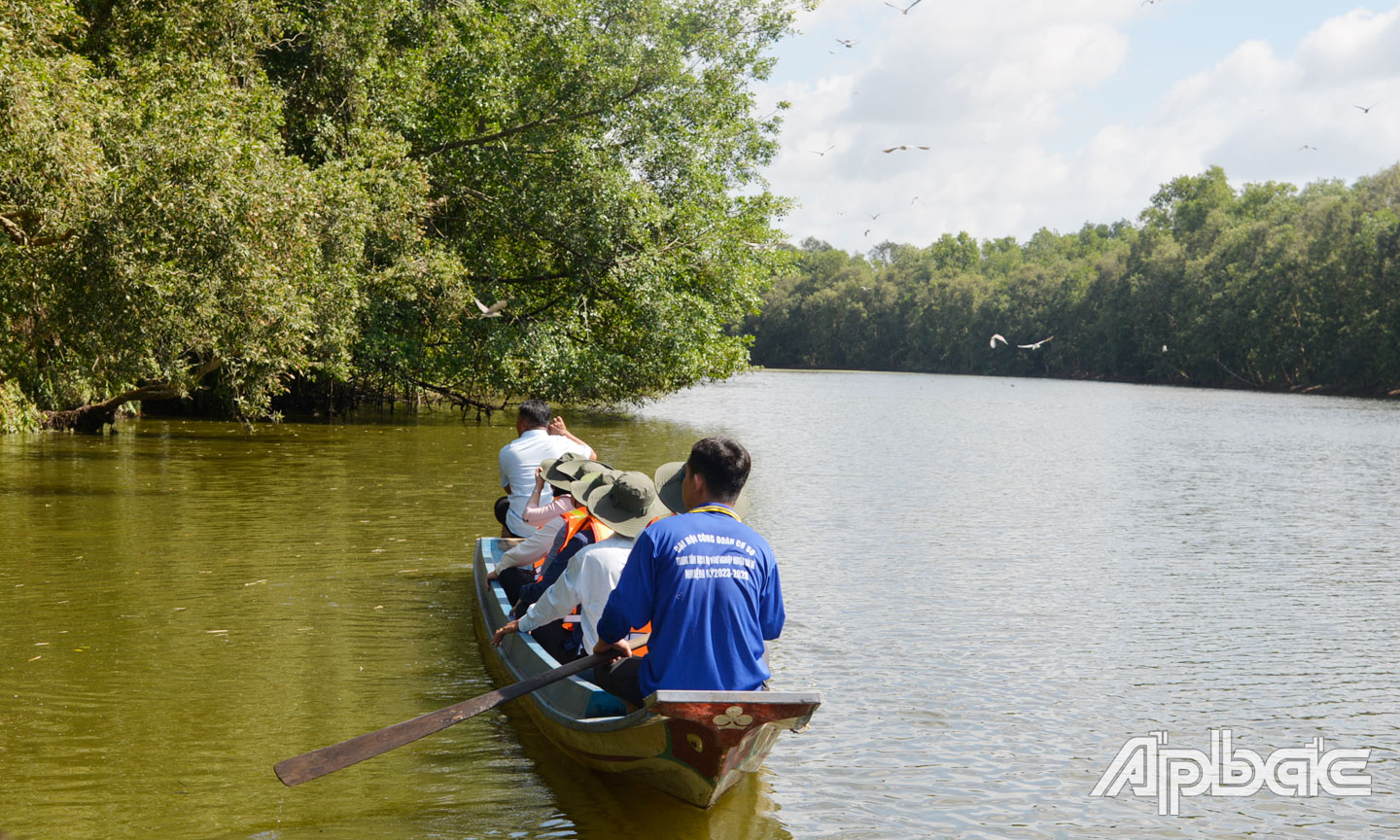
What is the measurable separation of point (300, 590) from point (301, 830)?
5.58 m

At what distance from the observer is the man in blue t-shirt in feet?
18.0

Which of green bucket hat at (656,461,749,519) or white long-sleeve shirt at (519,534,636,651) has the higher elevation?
green bucket hat at (656,461,749,519)

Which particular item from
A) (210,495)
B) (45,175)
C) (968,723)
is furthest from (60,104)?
(968,723)

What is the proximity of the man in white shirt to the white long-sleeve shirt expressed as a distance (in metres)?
3.01

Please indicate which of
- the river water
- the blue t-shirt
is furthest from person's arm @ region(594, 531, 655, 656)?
the river water

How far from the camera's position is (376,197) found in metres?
24.9

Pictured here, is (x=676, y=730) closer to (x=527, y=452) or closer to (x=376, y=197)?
(x=527, y=452)

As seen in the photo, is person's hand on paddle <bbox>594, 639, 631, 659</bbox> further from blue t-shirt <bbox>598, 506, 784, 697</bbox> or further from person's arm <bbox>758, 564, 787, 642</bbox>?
person's arm <bbox>758, 564, 787, 642</bbox>

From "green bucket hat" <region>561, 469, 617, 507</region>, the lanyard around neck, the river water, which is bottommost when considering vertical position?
the river water

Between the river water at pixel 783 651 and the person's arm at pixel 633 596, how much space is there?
1.14 m

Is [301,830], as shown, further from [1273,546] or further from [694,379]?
[694,379]

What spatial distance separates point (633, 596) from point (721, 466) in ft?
2.49

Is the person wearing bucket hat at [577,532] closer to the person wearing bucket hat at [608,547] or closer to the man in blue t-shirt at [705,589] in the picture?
the person wearing bucket hat at [608,547]

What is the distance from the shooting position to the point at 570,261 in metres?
30.7
